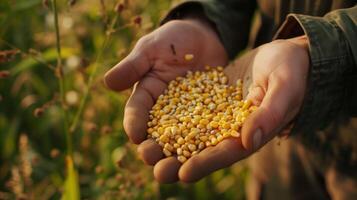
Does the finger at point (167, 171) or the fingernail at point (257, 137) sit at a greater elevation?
the fingernail at point (257, 137)

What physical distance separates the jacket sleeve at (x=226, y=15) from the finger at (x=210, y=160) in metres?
0.56

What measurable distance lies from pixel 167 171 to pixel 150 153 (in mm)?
84

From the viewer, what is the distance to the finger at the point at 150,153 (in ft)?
4.07

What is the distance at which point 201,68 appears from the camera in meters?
1.63

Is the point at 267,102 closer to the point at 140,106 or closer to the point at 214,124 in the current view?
the point at 214,124

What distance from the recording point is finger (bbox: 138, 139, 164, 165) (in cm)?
124

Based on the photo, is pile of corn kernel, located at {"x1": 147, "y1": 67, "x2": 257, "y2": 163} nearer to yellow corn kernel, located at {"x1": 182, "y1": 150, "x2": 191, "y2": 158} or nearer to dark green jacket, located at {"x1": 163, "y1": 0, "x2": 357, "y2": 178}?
yellow corn kernel, located at {"x1": 182, "y1": 150, "x2": 191, "y2": 158}

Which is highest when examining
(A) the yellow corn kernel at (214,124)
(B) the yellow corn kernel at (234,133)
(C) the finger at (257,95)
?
(C) the finger at (257,95)

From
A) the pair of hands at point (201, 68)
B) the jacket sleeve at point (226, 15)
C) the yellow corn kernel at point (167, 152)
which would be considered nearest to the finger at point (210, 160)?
the pair of hands at point (201, 68)

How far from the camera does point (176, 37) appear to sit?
155cm

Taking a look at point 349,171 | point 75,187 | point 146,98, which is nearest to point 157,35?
point 146,98

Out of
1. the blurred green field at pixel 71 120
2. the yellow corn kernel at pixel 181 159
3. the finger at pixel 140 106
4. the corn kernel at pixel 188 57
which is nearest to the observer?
the yellow corn kernel at pixel 181 159

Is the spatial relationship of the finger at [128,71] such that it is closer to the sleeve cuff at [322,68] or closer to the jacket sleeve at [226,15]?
the jacket sleeve at [226,15]

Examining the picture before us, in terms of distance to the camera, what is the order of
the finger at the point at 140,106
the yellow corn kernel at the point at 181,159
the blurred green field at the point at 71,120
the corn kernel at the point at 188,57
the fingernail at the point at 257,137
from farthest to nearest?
the blurred green field at the point at 71,120 → the corn kernel at the point at 188,57 → the finger at the point at 140,106 → the yellow corn kernel at the point at 181,159 → the fingernail at the point at 257,137
